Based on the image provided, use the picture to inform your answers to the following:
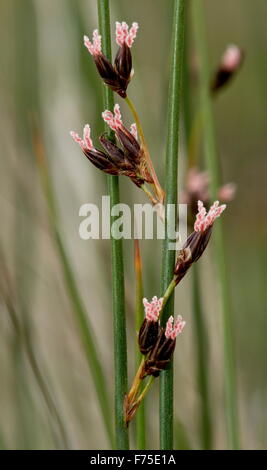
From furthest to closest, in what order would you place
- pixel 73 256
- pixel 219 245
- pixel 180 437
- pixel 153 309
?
pixel 73 256 → pixel 180 437 → pixel 219 245 → pixel 153 309

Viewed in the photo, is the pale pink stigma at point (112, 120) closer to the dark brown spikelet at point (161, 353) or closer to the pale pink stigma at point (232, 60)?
the dark brown spikelet at point (161, 353)

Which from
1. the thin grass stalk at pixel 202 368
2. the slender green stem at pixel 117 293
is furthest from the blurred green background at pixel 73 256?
the slender green stem at pixel 117 293

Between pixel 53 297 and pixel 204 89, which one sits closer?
pixel 204 89

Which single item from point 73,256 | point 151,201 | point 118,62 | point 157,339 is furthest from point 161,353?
point 73,256

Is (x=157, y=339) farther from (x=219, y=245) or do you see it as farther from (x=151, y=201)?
(x=219, y=245)

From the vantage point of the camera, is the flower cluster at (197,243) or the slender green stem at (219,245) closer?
the flower cluster at (197,243)

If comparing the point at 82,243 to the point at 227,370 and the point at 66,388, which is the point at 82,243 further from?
the point at 227,370
